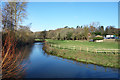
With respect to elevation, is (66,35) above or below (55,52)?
above

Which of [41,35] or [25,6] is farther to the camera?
[41,35]

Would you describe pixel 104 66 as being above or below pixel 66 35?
below

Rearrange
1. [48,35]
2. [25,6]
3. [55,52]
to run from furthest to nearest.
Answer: [48,35]
[25,6]
[55,52]

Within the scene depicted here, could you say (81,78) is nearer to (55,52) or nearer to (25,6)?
(55,52)

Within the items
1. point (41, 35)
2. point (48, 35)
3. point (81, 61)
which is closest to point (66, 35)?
point (48, 35)

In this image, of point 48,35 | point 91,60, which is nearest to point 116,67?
point 91,60

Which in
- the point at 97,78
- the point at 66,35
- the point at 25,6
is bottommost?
the point at 97,78

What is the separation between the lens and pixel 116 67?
802 cm

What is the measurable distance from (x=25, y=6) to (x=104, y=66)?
49.3ft

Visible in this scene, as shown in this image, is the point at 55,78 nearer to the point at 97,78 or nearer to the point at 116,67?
the point at 97,78

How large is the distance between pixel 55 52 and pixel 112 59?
7.37 meters

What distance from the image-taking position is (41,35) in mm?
50906

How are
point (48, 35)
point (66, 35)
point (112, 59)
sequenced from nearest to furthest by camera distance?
point (112, 59), point (66, 35), point (48, 35)

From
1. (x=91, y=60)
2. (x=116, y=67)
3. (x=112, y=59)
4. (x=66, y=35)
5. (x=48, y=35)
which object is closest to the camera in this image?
(x=116, y=67)
